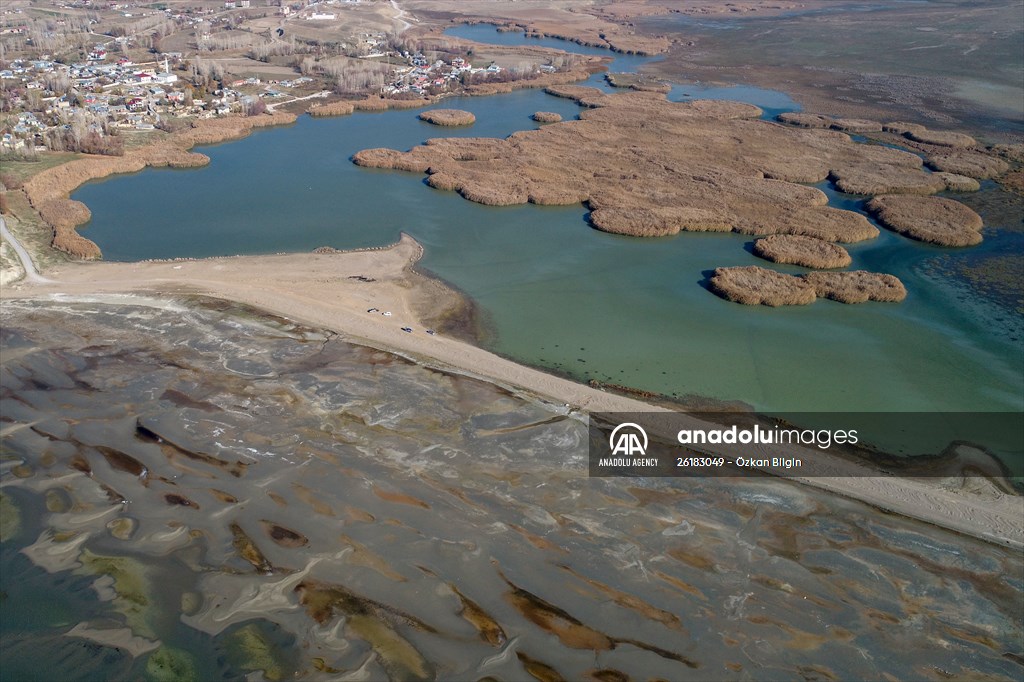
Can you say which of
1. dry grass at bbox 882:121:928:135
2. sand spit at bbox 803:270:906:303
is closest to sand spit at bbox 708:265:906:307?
sand spit at bbox 803:270:906:303

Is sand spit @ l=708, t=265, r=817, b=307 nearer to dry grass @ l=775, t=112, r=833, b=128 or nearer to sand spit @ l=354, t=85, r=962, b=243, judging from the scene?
sand spit @ l=354, t=85, r=962, b=243

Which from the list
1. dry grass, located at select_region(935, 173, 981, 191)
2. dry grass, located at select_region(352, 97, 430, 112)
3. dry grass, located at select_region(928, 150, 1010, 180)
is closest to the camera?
dry grass, located at select_region(935, 173, 981, 191)

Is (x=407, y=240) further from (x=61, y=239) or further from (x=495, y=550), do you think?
(x=495, y=550)

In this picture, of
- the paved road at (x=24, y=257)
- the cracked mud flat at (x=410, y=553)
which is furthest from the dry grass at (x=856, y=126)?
the paved road at (x=24, y=257)

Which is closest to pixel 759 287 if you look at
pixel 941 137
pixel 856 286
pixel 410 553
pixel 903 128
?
pixel 856 286

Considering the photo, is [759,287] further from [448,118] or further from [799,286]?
[448,118]

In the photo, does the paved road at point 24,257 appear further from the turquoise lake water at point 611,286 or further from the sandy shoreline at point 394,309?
the turquoise lake water at point 611,286
